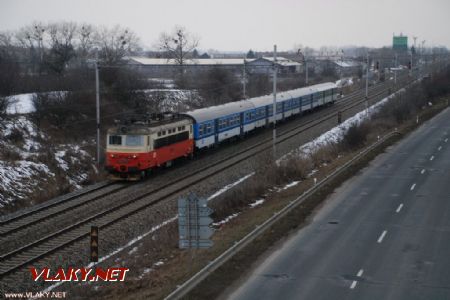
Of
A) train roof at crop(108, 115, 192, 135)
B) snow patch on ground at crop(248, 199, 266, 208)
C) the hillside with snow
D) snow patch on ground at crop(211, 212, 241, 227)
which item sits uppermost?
train roof at crop(108, 115, 192, 135)

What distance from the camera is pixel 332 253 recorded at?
1773 cm

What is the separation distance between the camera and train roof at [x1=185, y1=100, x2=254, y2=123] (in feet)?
120

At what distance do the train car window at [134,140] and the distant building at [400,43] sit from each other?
16250cm

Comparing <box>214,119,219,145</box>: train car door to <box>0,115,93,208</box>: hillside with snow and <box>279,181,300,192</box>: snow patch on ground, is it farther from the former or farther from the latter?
<box>279,181,300,192</box>: snow patch on ground

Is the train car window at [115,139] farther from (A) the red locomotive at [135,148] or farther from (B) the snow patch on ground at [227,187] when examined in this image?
(B) the snow patch on ground at [227,187]

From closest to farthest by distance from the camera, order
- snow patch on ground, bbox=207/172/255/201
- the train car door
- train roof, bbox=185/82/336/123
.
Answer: snow patch on ground, bbox=207/172/255/201 < train roof, bbox=185/82/336/123 < the train car door

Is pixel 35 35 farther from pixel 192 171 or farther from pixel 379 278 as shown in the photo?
pixel 379 278

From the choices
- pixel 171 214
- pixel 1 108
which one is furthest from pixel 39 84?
pixel 171 214

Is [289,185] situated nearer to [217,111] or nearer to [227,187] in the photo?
[227,187]

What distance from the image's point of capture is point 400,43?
180000 millimetres

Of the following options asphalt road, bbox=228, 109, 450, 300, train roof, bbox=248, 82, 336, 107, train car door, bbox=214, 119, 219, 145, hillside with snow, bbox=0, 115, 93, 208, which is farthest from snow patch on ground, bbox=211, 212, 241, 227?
train roof, bbox=248, 82, 336, 107

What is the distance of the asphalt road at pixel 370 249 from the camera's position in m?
14.6

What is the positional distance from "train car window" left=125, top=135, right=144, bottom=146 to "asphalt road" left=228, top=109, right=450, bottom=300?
391 inches

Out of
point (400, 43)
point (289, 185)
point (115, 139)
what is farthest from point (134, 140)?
point (400, 43)
